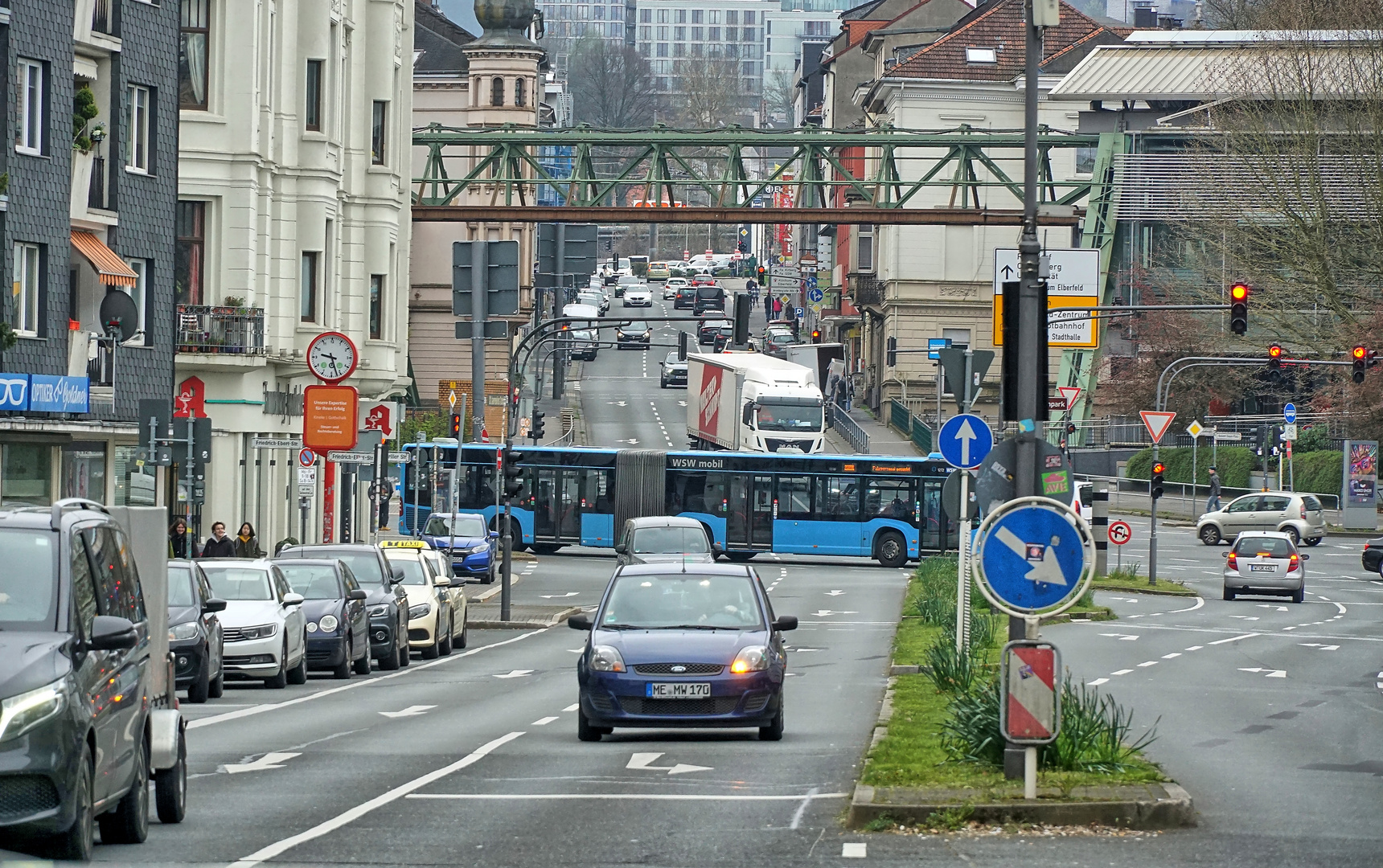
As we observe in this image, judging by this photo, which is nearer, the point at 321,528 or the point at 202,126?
the point at 202,126

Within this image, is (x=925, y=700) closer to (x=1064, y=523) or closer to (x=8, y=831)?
(x=1064, y=523)

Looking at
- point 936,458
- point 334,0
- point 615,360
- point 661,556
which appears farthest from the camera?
point 615,360

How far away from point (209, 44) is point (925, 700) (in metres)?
27.9

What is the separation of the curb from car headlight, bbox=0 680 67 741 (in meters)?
4.38

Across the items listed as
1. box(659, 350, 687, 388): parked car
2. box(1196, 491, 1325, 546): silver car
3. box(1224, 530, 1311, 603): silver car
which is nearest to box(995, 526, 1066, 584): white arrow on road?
box(1224, 530, 1311, 603): silver car

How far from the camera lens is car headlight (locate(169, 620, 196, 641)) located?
2095 centimetres

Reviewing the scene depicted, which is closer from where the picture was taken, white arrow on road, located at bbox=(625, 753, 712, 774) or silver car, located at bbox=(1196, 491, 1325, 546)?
white arrow on road, located at bbox=(625, 753, 712, 774)

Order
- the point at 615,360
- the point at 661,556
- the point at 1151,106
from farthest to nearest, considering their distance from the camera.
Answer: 1. the point at 615,360
2. the point at 1151,106
3. the point at 661,556

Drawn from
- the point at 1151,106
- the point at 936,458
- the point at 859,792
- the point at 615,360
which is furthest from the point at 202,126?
the point at 615,360

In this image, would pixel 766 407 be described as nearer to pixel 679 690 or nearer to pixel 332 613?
pixel 332 613

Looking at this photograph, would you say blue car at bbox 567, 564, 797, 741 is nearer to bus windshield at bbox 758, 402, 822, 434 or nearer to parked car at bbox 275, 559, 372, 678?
A: parked car at bbox 275, 559, 372, 678

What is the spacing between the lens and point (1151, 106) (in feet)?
265

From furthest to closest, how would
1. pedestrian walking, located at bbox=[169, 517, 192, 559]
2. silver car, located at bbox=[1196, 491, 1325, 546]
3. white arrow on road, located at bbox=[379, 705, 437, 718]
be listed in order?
silver car, located at bbox=[1196, 491, 1325, 546]
pedestrian walking, located at bbox=[169, 517, 192, 559]
white arrow on road, located at bbox=[379, 705, 437, 718]

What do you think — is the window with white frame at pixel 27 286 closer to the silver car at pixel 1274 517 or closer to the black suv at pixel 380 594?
the black suv at pixel 380 594
